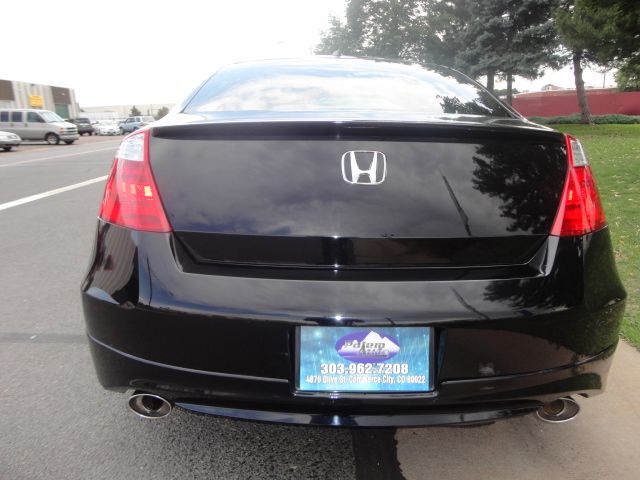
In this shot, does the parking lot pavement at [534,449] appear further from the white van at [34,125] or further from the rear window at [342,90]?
the white van at [34,125]

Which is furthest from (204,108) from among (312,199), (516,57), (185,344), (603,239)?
(516,57)

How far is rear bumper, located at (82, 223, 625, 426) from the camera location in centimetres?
163

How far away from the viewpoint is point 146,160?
72.2 inches

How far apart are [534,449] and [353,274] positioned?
3.82ft

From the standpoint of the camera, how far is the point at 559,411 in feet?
6.28

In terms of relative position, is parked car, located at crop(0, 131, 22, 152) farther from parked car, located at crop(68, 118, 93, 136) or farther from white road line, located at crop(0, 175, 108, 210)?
parked car, located at crop(68, 118, 93, 136)

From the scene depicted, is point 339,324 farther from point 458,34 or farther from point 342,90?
point 458,34

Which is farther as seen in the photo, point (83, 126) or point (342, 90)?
point (83, 126)

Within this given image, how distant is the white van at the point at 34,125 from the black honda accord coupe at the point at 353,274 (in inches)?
1256

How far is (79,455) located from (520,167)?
1.98 m

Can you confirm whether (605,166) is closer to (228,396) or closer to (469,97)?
(469,97)

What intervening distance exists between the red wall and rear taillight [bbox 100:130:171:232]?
154 ft

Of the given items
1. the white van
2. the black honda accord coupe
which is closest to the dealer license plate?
the black honda accord coupe

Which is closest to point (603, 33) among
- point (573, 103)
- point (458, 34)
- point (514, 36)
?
point (514, 36)
